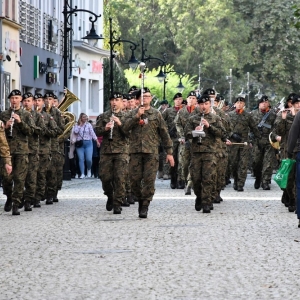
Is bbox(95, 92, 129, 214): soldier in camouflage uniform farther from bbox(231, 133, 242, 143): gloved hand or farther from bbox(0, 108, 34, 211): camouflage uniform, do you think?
bbox(231, 133, 242, 143): gloved hand

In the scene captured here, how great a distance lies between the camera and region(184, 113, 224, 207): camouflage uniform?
20906 mm

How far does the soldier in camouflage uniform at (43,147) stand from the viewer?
22609mm

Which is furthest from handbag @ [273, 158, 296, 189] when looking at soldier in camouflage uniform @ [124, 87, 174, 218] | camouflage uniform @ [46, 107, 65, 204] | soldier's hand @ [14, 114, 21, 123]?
camouflage uniform @ [46, 107, 65, 204]

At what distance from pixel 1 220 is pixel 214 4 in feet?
265

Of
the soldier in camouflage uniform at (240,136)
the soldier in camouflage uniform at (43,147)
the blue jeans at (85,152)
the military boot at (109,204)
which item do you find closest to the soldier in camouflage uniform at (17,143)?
the military boot at (109,204)

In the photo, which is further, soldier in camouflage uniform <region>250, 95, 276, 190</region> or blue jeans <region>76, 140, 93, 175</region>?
blue jeans <region>76, 140, 93, 175</region>

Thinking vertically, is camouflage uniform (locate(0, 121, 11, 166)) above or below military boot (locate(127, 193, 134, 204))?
above

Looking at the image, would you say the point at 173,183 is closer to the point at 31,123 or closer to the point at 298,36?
the point at 31,123

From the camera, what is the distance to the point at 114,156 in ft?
68.1

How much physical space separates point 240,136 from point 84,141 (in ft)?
27.1

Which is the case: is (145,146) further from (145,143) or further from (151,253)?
(151,253)

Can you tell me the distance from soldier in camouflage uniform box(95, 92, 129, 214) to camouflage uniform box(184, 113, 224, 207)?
1074 mm

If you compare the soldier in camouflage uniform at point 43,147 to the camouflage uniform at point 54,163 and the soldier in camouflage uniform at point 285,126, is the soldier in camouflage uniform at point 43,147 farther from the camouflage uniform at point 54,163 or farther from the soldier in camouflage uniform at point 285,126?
the soldier in camouflage uniform at point 285,126

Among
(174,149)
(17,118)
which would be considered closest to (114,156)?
(17,118)
